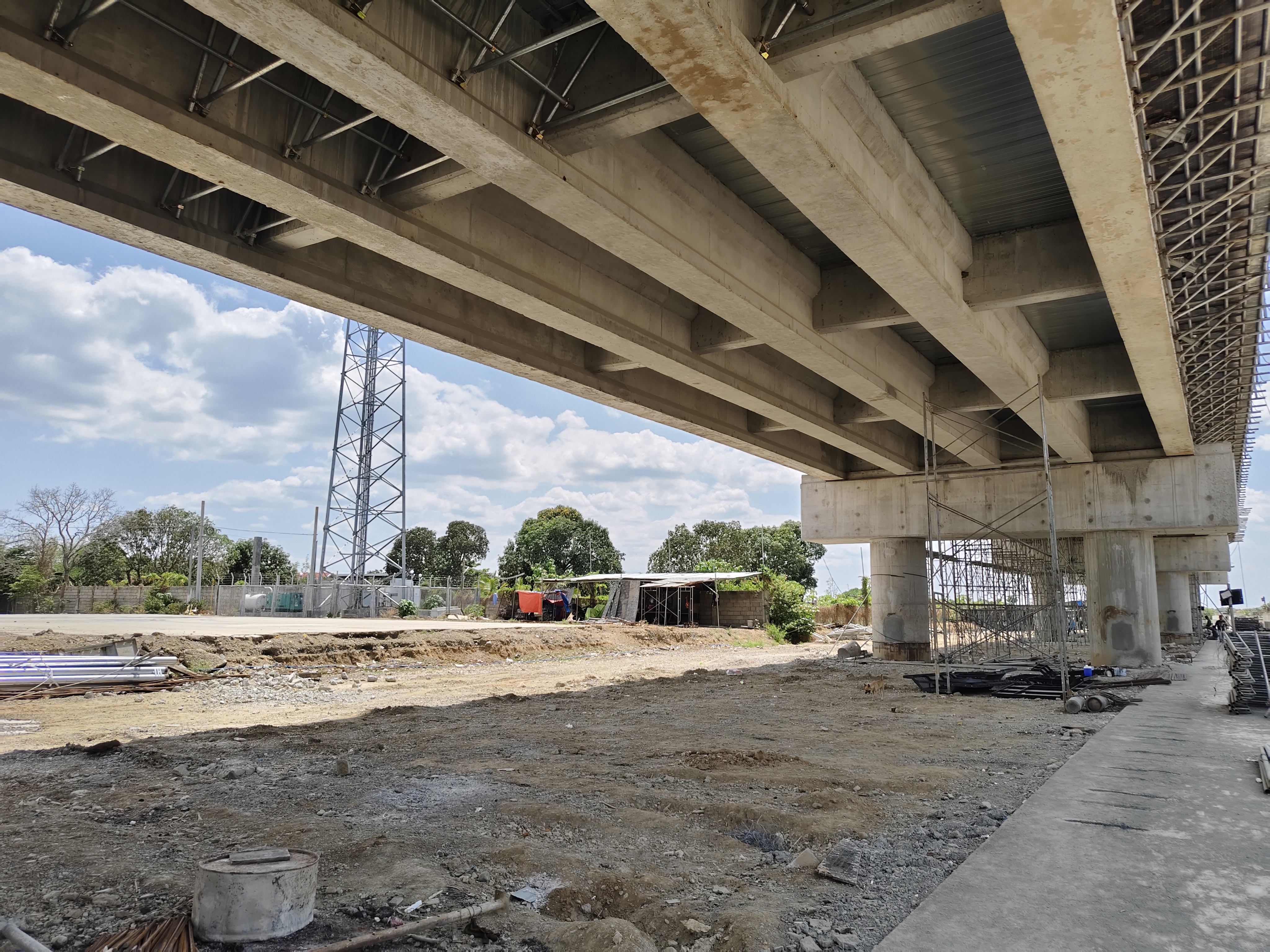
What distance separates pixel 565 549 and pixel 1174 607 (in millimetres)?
49978

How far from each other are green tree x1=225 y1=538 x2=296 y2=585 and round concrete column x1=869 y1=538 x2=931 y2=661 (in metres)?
48.9

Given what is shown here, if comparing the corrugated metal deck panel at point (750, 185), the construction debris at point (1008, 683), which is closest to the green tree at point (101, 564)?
the construction debris at point (1008, 683)

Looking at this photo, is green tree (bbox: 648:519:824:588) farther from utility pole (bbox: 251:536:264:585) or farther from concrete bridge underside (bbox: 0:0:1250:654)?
concrete bridge underside (bbox: 0:0:1250:654)

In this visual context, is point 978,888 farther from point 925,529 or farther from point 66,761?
point 925,529

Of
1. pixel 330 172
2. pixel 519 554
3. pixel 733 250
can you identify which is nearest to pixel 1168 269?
pixel 733 250

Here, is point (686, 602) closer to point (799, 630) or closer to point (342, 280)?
point (799, 630)

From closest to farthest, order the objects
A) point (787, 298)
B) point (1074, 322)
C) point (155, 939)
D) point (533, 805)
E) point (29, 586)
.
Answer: point (155, 939), point (533, 805), point (787, 298), point (1074, 322), point (29, 586)

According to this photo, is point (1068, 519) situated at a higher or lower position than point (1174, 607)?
higher

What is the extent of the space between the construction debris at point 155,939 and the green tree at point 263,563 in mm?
60310

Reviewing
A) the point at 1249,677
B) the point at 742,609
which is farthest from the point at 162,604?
the point at 1249,677

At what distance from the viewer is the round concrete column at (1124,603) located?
18188 millimetres

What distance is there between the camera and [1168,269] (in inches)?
349

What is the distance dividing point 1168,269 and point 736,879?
8255mm

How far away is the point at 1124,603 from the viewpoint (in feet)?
60.5
